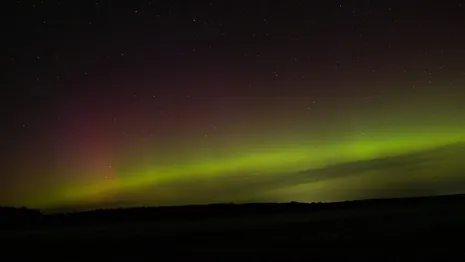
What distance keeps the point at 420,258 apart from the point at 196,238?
9.49 m

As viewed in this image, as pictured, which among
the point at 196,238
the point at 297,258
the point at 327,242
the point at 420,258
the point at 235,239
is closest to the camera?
the point at 420,258

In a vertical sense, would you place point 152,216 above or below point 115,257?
above

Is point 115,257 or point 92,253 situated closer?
point 115,257

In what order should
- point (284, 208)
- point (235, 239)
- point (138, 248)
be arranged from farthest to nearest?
point (284, 208)
point (235, 239)
point (138, 248)

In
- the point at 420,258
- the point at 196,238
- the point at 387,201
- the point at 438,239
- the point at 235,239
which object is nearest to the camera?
the point at 420,258

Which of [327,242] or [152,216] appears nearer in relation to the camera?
[327,242]

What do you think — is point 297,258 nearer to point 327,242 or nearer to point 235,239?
point 327,242

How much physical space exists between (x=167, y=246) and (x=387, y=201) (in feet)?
87.0

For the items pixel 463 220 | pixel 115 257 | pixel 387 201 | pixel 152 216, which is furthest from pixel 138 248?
pixel 152 216

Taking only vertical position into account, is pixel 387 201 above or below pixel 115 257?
above

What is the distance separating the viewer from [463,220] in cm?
1858

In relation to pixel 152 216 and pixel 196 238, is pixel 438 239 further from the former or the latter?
pixel 152 216

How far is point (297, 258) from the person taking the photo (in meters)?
12.2

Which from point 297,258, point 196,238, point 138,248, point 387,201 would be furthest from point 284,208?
point 297,258
